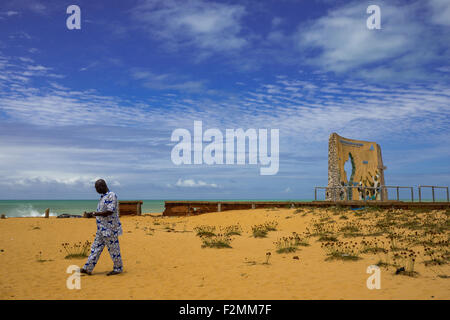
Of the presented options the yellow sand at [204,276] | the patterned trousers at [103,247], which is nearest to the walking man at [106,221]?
the patterned trousers at [103,247]

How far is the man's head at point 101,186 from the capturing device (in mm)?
8062

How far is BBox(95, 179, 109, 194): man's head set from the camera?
26.5ft

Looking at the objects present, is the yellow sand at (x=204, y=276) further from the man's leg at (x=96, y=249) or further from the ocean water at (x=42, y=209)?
the ocean water at (x=42, y=209)

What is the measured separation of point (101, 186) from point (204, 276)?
3.22 metres

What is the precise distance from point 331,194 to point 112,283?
24903 millimetres

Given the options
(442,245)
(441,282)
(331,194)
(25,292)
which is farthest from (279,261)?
(331,194)

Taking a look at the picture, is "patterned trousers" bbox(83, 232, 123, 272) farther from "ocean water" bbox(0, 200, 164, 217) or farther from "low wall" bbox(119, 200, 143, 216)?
"ocean water" bbox(0, 200, 164, 217)

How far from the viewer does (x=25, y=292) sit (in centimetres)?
703

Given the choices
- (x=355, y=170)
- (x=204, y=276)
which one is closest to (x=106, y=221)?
(x=204, y=276)

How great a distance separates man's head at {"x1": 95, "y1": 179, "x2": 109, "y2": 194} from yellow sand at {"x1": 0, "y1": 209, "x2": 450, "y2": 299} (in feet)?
6.60

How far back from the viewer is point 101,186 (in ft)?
26.4

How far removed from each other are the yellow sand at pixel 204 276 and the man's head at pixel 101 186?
201 centimetres
